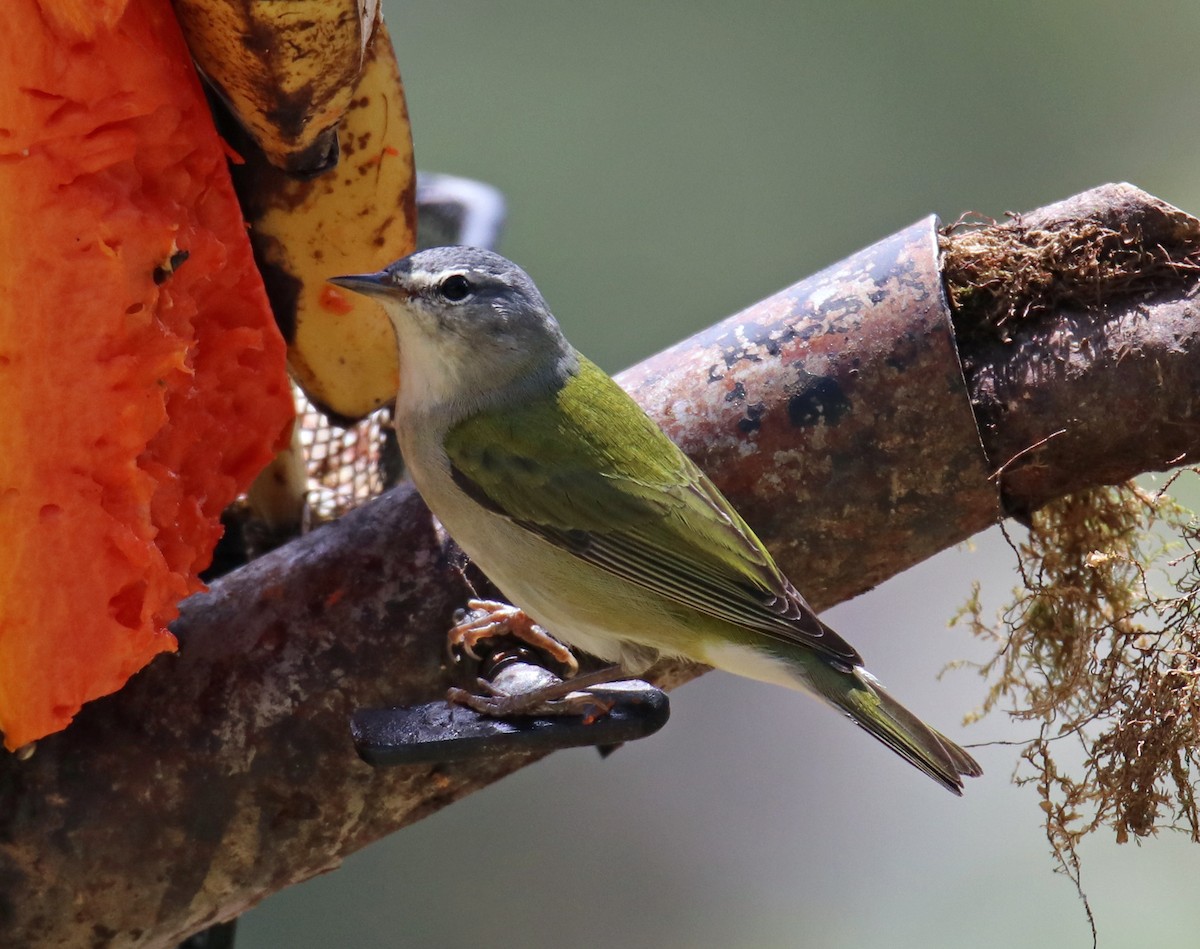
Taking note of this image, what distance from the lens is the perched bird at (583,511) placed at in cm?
244

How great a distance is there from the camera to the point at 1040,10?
26.7 feet

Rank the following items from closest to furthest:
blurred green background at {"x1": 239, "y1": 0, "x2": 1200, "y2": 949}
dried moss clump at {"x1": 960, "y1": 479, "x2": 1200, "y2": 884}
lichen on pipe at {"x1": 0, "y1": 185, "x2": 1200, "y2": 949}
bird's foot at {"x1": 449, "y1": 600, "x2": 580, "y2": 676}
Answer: lichen on pipe at {"x1": 0, "y1": 185, "x2": 1200, "y2": 949}
bird's foot at {"x1": 449, "y1": 600, "x2": 580, "y2": 676}
dried moss clump at {"x1": 960, "y1": 479, "x2": 1200, "y2": 884}
blurred green background at {"x1": 239, "y1": 0, "x2": 1200, "y2": 949}

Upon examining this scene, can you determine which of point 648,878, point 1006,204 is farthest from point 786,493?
point 1006,204

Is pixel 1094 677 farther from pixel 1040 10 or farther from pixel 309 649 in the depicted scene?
pixel 1040 10

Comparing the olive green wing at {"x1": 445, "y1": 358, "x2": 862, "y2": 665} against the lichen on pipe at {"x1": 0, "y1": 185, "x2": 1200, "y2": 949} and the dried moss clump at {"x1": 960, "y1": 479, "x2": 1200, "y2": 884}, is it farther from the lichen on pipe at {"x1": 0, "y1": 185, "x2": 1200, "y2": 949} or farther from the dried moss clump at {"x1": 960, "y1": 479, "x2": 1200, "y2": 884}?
the dried moss clump at {"x1": 960, "y1": 479, "x2": 1200, "y2": 884}

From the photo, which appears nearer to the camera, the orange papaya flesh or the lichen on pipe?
the orange papaya flesh

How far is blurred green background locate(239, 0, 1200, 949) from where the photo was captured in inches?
227

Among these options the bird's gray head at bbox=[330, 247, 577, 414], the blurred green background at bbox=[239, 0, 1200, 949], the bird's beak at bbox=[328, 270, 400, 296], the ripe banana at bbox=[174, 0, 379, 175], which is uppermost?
the ripe banana at bbox=[174, 0, 379, 175]

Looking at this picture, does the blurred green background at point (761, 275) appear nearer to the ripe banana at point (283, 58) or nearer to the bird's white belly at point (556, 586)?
the bird's white belly at point (556, 586)

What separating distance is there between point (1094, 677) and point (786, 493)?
0.82 metres

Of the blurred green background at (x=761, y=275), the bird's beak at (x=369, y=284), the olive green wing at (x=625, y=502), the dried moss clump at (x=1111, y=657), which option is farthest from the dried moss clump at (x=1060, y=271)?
the blurred green background at (x=761, y=275)

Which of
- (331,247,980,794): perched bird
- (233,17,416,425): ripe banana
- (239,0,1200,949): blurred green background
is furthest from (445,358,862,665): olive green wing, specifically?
(239,0,1200,949): blurred green background

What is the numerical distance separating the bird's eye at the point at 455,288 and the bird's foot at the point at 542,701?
75cm

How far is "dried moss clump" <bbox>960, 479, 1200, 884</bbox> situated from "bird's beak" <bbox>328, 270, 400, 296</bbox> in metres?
Result: 1.31
